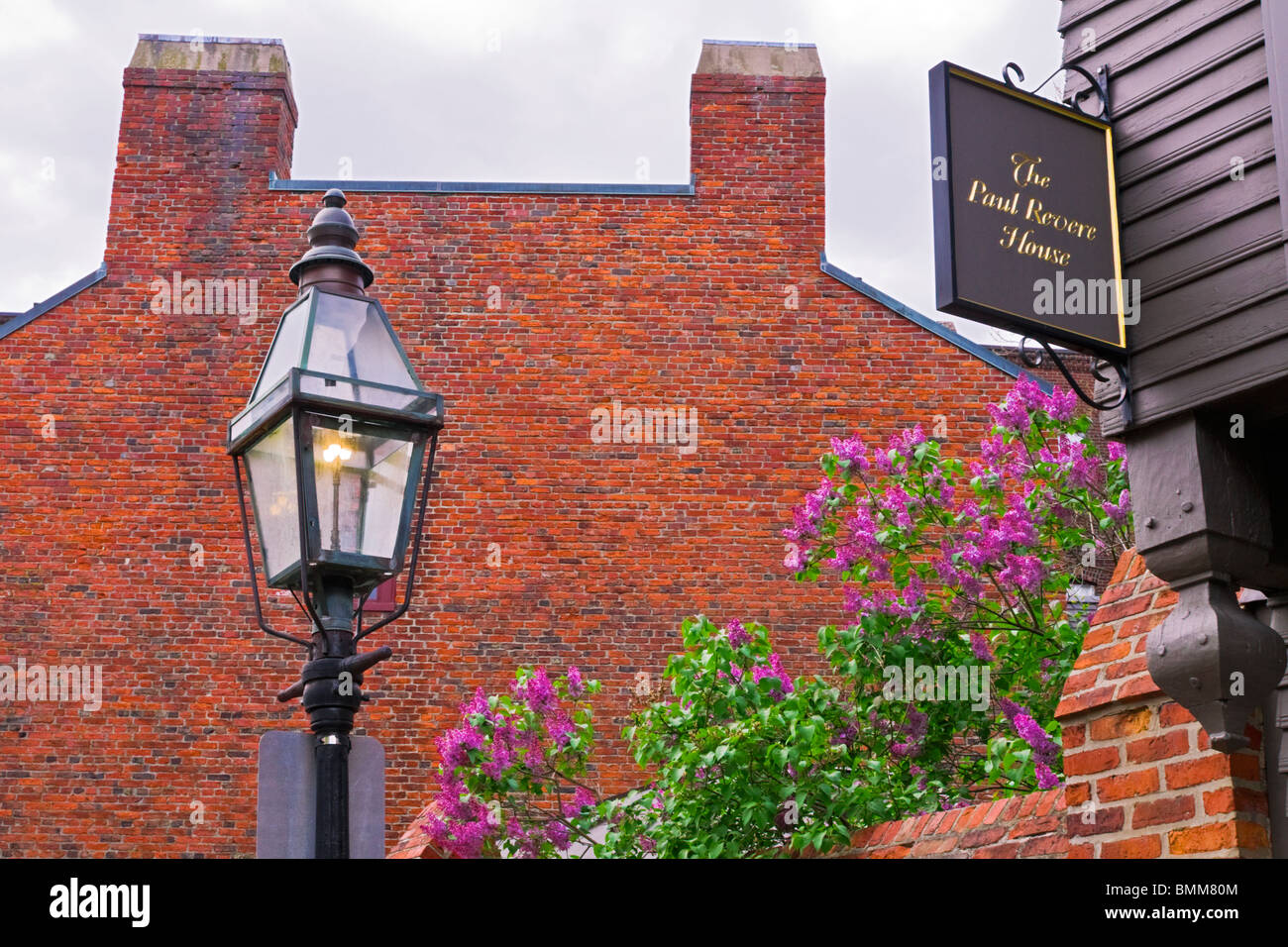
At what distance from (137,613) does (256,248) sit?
3.53 meters

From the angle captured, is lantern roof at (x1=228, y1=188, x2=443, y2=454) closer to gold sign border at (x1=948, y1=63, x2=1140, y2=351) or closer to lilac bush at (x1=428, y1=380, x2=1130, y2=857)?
gold sign border at (x1=948, y1=63, x2=1140, y2=351)

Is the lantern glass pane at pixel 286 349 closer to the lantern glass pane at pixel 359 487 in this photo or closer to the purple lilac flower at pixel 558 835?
the lantern glass pane at pixel 359 487

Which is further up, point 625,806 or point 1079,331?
point 1079,331

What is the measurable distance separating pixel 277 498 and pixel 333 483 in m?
0.22

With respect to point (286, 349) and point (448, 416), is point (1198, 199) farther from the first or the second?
point (448, 416)

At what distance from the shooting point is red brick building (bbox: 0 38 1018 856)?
13547 millimetres

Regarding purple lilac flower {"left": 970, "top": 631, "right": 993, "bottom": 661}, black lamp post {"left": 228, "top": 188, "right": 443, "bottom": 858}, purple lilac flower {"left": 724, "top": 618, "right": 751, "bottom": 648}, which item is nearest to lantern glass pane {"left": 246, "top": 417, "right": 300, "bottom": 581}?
black lamp post {"left": 228, "top": 188, "right": 443, "bottom": 858}

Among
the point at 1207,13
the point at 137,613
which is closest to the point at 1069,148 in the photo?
the point at 1207,13

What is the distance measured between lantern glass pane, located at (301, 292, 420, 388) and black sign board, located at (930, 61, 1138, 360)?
1.76 metres

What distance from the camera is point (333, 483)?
4742 millimetres

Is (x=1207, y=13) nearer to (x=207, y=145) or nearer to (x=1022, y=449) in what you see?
(x=1022, y=449)

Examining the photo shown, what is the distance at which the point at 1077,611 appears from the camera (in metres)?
9.68
